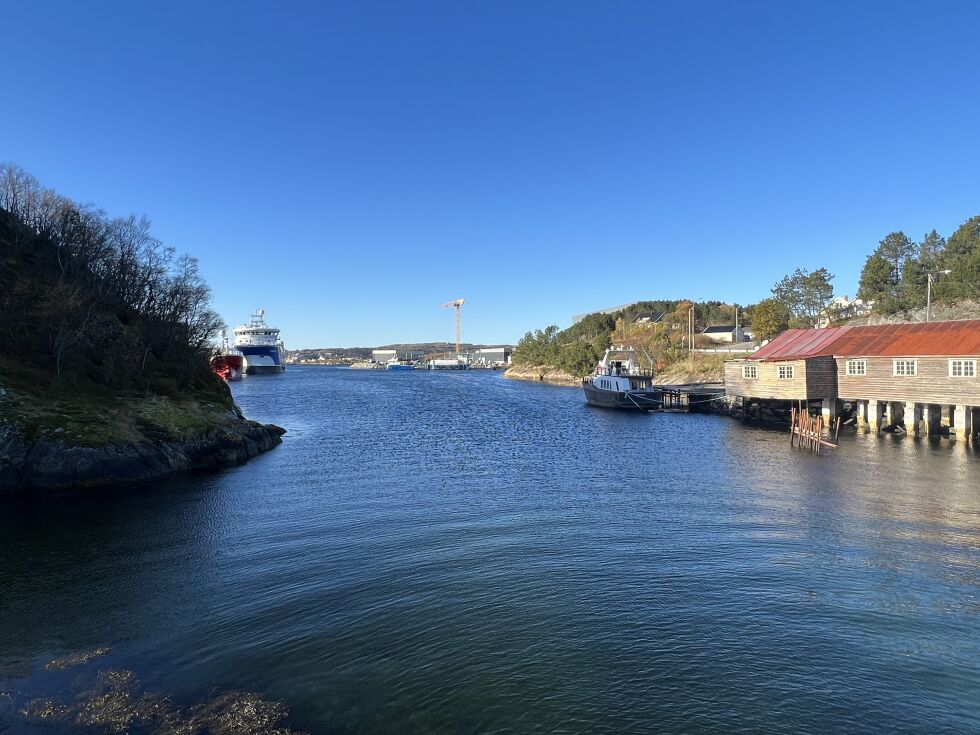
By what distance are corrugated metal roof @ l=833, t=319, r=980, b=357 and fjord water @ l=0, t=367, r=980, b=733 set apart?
1360 cm

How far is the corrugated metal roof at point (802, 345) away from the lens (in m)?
54.5

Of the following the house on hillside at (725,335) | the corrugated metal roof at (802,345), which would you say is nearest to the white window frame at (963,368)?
the corrugated metal roof at (802,345)

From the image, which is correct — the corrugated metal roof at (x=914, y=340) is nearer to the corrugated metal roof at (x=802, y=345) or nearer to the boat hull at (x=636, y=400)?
the corrugated metal roof at (x=802, y=345)

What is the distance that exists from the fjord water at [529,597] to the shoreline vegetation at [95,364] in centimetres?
395

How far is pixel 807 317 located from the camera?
106 m

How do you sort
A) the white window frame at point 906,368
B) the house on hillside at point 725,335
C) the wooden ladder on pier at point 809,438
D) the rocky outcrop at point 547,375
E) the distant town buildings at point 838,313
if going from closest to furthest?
the wooden ladder on pier at point 809,438 < the white window frame at point 906,368 < the distant town buildings at point 838,313 < the house on hillside at point 725,335 < the rocky outcrop at point 547,375

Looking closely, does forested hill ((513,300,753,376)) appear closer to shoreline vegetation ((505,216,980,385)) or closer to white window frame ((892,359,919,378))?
shoreline vegetation ((505,216,980,385))

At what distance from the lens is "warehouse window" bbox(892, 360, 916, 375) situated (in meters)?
45.8

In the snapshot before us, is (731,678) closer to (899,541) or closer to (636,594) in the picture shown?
(636,594)

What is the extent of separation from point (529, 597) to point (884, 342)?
1903 inches

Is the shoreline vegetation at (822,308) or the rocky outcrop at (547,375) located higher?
the shoreline vegetation at (822,308)

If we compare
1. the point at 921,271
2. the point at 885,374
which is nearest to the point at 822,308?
the point at 921,271

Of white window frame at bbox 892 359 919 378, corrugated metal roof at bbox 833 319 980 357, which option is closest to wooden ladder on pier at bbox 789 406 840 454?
white window frame at bbox 892 359 919 378

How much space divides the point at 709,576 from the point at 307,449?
35354 mm
